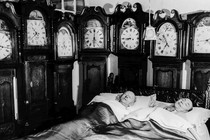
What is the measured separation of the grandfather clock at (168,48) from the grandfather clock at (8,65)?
203 cm

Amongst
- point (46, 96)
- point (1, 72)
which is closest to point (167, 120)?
point (46, 96)

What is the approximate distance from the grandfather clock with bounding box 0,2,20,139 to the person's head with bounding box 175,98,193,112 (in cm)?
231

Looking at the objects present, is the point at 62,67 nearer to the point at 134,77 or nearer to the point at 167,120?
the point at 134,77

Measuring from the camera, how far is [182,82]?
390 centimetres

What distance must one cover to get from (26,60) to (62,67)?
735 mm

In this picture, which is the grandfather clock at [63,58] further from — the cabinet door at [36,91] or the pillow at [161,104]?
the pillow at [161,104]

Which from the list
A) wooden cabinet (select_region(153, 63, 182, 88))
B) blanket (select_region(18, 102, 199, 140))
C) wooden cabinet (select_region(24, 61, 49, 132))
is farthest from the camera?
wooden cabinet (select_region(24, 61, 49, 132))

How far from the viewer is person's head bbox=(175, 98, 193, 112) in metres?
3.13

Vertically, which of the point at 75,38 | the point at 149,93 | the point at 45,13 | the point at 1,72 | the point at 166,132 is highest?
Answer: the point at 45,13

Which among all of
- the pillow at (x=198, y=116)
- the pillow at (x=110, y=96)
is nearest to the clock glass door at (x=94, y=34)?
the pillow at (x=110, y=96)

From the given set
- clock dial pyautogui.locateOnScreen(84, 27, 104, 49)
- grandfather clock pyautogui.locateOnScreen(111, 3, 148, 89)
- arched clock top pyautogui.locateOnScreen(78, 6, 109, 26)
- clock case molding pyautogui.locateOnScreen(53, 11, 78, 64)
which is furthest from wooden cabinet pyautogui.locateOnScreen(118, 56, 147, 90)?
clock case molding pyautogui.locateOnScreen(53, 11, 78, 64)

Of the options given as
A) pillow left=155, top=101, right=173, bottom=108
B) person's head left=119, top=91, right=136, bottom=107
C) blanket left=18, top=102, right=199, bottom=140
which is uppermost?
person's head left=119, top=91, right=136, bottom=107

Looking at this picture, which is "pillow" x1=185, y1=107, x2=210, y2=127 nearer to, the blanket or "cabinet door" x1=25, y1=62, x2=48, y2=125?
the blanket

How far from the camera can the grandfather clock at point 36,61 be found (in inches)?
149
